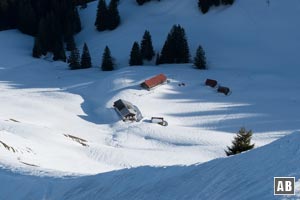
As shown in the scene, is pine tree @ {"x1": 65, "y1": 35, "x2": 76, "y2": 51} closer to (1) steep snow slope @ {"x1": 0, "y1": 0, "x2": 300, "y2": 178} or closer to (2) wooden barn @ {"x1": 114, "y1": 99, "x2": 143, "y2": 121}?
(1) steep snow slope @ {"x1": 0, "y1": 0, "x2": 300, "y2": 178}

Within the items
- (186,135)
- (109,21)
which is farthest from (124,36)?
(186,135)

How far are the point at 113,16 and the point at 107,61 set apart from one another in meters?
14.5

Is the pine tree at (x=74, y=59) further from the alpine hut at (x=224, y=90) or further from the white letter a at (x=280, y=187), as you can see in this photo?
the white letter a at (x=280, y=187)

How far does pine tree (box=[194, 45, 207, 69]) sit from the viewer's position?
60156 mm

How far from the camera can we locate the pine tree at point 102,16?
7450 centimetres

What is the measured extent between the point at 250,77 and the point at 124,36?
80.1 feet

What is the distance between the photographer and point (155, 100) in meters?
52.0

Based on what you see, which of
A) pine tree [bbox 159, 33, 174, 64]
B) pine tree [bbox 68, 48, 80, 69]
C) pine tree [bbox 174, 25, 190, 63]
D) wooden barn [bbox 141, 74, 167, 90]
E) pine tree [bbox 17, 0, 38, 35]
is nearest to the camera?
wooden barn [bbox 141, 74, 167, 90]

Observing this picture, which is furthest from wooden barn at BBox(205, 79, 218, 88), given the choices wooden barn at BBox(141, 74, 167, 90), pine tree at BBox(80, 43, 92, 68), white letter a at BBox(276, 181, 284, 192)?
white letter a at BBox(276, 181, 284, 192)

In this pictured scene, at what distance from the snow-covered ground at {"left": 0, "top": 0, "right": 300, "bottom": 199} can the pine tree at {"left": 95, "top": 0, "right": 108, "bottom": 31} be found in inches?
54.3

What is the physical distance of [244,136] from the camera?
2608 centimetres

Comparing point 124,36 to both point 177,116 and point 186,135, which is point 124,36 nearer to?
point 177,116

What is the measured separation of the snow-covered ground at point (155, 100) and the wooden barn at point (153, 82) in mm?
710

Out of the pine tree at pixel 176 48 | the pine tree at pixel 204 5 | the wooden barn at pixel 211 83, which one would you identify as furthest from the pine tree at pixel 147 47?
the wooden barn at pixel 211 83
